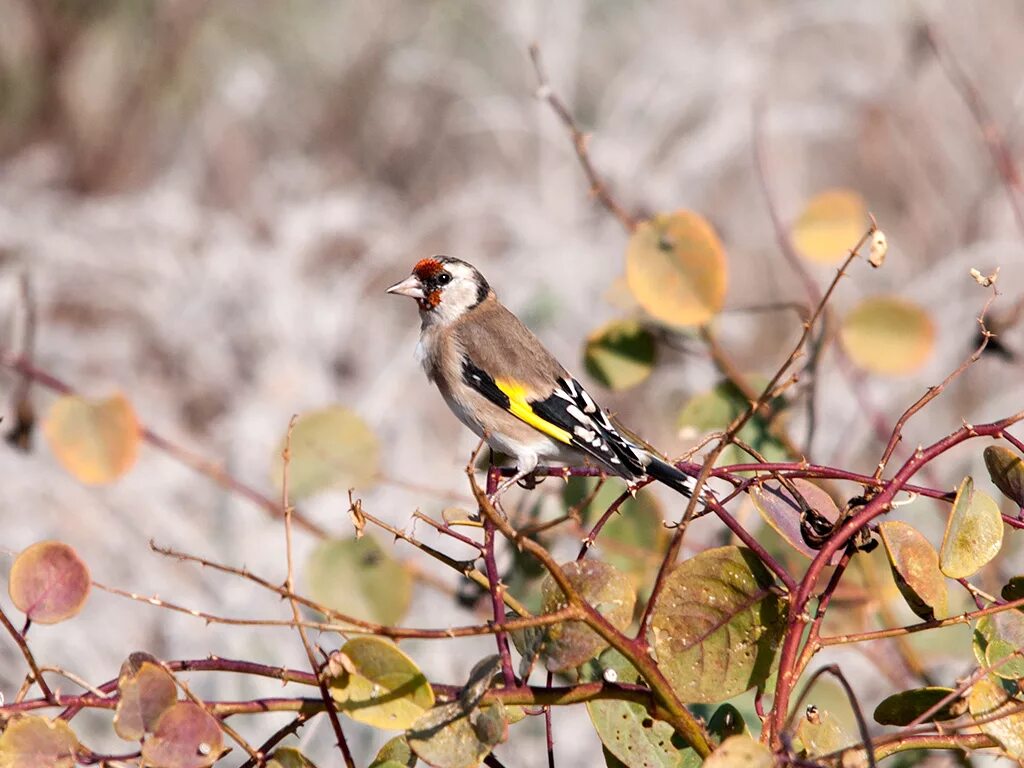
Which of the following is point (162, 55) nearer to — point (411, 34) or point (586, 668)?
point (411, 34)

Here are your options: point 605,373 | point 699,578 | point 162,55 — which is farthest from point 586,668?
point 162,55

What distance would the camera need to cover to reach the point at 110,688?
1221 millimetres

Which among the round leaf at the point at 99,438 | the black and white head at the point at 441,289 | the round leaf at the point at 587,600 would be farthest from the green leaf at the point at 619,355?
the round leaf at the point at 587,600

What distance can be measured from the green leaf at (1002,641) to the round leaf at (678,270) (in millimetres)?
948

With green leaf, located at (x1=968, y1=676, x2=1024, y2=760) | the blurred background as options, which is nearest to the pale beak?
the blurred background

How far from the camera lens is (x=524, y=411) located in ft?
8.41

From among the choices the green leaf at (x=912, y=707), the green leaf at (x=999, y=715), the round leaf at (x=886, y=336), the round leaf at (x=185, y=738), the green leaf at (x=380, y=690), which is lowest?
the round leaf at (x=185, y=738)

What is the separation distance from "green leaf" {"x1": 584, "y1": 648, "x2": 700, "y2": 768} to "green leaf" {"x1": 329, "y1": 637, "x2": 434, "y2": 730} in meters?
0.20

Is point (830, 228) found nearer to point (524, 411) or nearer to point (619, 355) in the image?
point (619, 355)

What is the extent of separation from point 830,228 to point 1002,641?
1452mm

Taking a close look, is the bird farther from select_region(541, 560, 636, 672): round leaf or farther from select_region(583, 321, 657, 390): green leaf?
select_region(541, 560, 636, 672): round leaf

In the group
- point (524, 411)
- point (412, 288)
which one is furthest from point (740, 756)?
point (412, 288)

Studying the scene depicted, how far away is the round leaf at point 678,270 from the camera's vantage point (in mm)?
2145

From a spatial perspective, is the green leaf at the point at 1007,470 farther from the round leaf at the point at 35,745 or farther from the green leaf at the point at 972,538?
the round leaf at the point at 35,745
